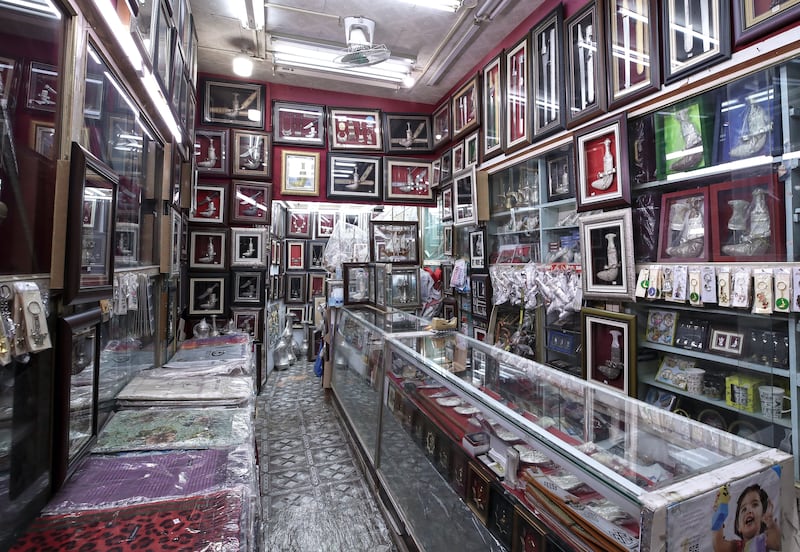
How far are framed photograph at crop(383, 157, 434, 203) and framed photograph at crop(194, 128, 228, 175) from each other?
1864mm

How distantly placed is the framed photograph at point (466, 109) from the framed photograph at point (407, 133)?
518 mm

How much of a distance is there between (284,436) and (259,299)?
1.76 meters

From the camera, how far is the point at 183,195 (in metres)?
3.64

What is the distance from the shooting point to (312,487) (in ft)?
8.89

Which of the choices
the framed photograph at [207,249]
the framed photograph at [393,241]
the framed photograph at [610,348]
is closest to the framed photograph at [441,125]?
the framed photograph at [393,241]

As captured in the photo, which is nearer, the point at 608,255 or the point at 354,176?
the point at 608,255

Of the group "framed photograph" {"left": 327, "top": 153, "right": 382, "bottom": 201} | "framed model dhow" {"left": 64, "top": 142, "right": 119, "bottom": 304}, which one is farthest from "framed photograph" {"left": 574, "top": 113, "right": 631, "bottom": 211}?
"framed model dhow" {"left": 64, "top": 142, "right": 119, "bottom": 304}

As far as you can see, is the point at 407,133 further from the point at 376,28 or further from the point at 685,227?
the point at 685,227

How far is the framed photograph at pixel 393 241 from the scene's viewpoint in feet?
14.8

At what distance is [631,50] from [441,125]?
2.69 m

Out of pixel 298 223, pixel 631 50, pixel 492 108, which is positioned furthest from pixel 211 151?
pixel 631 50

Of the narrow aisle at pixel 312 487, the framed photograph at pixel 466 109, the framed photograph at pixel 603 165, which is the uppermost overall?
the framed photograph at pixel 466 109

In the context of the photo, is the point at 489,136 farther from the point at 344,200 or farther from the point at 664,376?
the point at 664,376

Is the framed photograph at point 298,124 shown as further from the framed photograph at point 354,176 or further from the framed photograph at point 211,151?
the framed photograph at point 211,151
